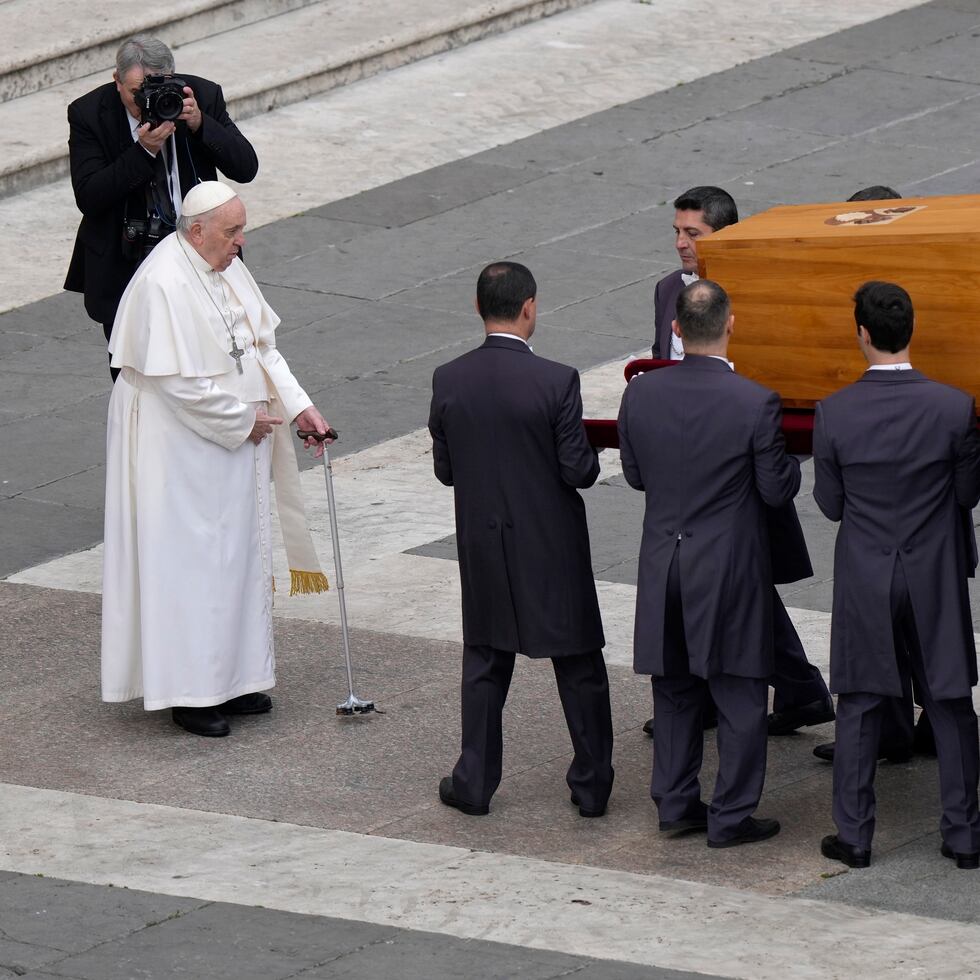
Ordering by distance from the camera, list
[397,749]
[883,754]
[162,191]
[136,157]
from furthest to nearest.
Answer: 1. [162,191]
2. [136,157]
3. [397,749]
4. [883,754]

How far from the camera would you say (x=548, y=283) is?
13.0m

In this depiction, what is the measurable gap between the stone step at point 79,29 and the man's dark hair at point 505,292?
30.8ft

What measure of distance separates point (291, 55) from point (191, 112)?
24.4 feet

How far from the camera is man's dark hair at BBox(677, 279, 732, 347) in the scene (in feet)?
21.9

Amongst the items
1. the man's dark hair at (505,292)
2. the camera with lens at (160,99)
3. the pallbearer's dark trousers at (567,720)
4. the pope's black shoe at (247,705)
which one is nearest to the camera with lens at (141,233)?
the camera with lens at (160,99)

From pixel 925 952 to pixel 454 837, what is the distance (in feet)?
5.50

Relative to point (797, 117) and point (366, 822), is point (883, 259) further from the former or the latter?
point (797, 117)

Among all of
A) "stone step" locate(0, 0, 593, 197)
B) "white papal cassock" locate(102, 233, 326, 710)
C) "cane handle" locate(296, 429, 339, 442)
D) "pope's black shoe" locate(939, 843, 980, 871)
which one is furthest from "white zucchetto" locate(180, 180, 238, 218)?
"stone step" locate(0, 0, 593, 197)

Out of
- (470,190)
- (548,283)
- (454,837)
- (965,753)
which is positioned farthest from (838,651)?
(470,190)

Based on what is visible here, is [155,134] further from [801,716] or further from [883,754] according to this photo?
[883,754]

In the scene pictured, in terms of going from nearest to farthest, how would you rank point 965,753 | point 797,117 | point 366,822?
point 965,753
point 366,822
point 797,117

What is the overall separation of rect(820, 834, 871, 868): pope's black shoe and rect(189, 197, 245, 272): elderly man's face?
9.28ft

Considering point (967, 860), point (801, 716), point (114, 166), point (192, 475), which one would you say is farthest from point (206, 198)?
point (967, 860)

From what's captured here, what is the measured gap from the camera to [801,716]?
7785 mm
